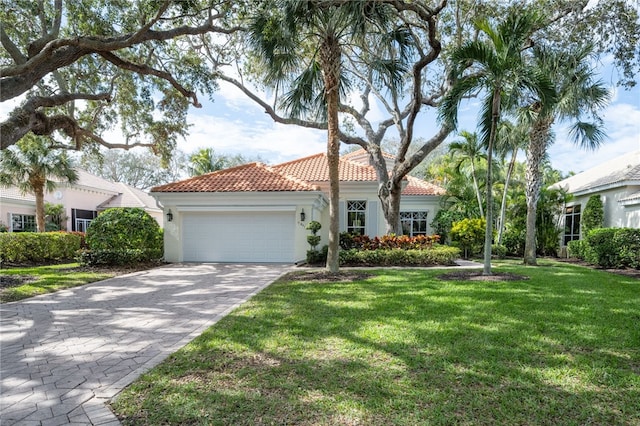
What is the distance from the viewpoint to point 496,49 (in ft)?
27.4

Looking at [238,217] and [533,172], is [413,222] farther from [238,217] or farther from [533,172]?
[238,217]

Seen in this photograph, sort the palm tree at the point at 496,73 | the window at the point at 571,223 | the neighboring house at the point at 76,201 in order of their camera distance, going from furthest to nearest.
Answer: the neighboring house at the point at 76,201, the window at the point at 571,223, the palm tree at the point at 496,73

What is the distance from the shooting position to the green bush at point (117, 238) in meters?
13.1

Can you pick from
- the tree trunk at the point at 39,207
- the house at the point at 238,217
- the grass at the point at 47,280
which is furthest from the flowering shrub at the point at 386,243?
the tree trunk at the point at 39,207

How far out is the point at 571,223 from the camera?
18953 millimetres

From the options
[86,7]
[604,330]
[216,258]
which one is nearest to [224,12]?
[86,7]

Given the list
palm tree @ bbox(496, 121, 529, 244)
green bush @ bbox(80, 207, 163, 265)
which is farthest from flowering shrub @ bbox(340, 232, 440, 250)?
green bush @ bbox(80, 207, 163, 265)

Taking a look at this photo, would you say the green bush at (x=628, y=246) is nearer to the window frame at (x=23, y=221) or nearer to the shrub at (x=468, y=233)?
the shrub at (x=468, y=233)

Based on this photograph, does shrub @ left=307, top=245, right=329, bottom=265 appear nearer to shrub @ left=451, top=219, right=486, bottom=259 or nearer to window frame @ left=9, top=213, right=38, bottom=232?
shrub @ left=451, top=219, right=486, bottom=259

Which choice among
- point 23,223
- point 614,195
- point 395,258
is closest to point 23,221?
point 23,223

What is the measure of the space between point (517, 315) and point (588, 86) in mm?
10772

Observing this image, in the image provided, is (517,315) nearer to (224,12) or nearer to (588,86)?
(588,86)

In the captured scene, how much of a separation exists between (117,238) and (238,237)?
14.9 feet

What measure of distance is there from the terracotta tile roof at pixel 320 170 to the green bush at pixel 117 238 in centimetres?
807
